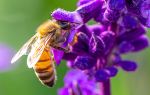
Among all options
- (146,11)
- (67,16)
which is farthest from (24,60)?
(146,11)

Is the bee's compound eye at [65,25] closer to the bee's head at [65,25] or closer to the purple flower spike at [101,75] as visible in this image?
the bee's head at [65,25]

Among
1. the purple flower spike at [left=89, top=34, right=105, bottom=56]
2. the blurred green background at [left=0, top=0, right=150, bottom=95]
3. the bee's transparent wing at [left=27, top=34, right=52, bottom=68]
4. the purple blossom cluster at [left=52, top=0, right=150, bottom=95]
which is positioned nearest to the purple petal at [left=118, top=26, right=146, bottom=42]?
the purple blossom cluster at [left=52, top=0, right=150, bottom=95]

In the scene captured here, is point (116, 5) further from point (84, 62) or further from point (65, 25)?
point (65, 25)

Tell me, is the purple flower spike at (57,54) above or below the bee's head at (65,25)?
below

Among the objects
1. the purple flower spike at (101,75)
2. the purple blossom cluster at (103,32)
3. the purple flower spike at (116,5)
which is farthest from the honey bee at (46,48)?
→ the purple flower spike at (116,5)

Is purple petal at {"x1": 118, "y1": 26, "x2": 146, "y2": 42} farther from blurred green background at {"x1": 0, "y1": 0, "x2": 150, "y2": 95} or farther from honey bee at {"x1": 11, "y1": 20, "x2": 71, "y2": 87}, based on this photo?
blurred green background at {"x1": 0, "y1": 0, "x2": 150, "y2": 95}

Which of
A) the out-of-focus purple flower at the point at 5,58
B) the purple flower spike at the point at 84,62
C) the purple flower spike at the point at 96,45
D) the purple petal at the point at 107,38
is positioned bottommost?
the purple flower spike at the point at 84,62
